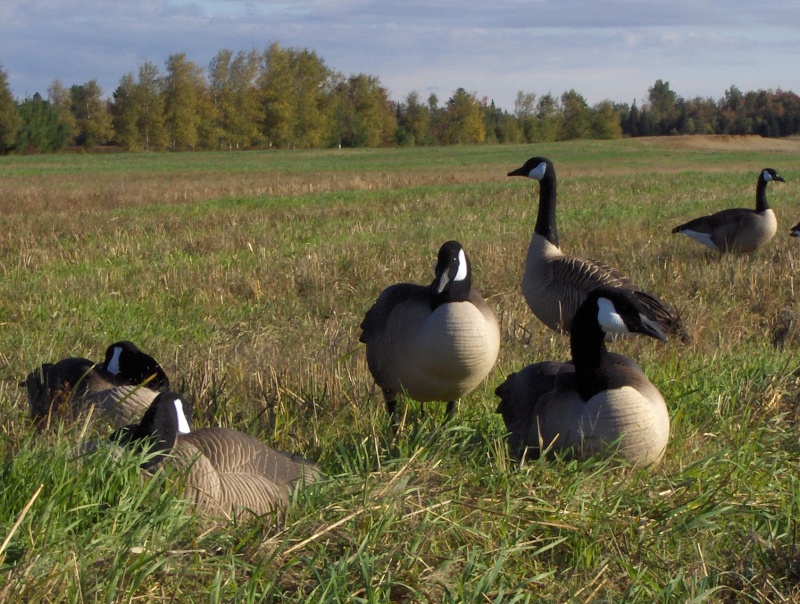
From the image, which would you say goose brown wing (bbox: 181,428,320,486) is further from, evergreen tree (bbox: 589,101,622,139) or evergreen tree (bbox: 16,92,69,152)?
evergreen tree (bbox: 589,101,622,139)

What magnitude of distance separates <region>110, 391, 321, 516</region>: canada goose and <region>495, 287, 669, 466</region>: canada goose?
1.11 meters

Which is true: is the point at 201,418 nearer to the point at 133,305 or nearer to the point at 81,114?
the point at 133,305

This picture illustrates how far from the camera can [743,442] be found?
4.64 metres

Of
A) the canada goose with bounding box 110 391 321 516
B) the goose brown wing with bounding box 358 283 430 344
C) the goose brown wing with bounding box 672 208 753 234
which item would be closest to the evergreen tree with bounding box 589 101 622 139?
the goose brown wing with bounding box 672 208 753 234

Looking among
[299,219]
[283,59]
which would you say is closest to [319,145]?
[283,59]

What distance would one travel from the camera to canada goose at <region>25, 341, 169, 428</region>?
4.95 m

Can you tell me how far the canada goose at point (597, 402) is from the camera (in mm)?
4074

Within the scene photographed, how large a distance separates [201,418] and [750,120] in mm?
112994

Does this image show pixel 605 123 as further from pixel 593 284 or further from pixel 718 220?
pixel 593 284

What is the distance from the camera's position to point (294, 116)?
103m

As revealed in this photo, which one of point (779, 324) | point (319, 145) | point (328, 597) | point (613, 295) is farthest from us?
point (319, 145)

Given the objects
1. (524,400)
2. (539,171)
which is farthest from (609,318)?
(539,171)

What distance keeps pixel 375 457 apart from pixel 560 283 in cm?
376

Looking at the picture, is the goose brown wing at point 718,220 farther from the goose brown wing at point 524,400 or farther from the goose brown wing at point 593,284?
the goose brown wing at point 524,400
